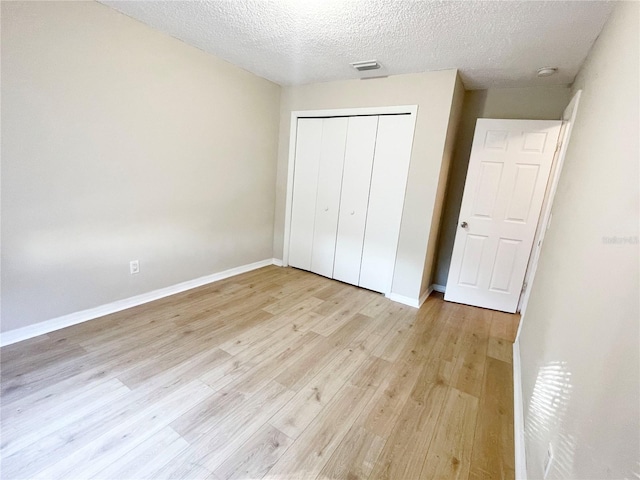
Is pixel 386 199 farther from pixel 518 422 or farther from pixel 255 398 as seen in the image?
pixel 255 398

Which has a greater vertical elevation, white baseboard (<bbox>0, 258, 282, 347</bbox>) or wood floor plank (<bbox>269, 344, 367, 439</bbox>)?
white baseboard (<bbox>0, 258, 282, 347</bbox>)

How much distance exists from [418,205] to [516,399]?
5.73 feet

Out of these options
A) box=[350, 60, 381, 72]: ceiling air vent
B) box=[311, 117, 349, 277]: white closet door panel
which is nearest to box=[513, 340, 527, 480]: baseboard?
box=[311, 117, 349, 277]: white closet door panel

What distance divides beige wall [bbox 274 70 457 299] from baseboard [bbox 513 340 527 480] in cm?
112

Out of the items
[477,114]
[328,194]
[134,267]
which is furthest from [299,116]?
[134,267]

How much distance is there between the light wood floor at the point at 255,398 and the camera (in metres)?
1.26

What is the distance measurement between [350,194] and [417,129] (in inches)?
38.2

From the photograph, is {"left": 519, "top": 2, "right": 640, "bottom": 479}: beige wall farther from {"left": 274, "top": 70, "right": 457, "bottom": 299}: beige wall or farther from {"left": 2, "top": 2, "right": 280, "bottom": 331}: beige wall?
{"left": 2, "top": 2, "right": 280, "bottom": 331}: beige wall

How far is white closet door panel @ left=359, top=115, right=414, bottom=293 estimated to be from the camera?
2.88 metres

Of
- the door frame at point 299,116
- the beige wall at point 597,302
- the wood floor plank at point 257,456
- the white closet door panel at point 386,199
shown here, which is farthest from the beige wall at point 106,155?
the beige wall at point 597,302

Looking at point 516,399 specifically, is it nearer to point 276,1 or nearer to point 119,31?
point 276,1

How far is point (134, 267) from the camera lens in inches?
97.9

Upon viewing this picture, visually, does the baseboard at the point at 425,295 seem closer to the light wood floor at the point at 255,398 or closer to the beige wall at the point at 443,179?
the beige wall at the point at 443,179

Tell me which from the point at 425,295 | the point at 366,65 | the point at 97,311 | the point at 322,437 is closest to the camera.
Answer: the point at 322,437
